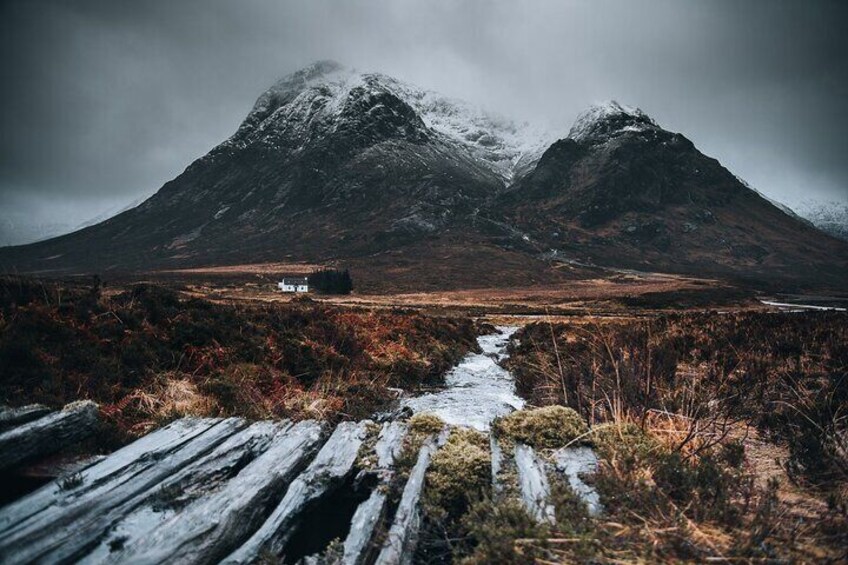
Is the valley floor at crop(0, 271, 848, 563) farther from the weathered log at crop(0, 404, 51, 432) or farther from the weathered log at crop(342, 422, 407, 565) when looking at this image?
the weathered log at crop(0, 404, 51, 432)

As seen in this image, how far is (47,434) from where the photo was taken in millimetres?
3730

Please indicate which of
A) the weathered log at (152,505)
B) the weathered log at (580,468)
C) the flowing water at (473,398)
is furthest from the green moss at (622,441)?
the weathered log at (152,505)

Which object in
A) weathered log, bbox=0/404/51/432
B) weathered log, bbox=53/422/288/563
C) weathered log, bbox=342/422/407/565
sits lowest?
weathered log, bbox=342/422/407/565

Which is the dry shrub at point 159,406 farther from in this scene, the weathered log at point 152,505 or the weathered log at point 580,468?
the weathered log at point 580,468

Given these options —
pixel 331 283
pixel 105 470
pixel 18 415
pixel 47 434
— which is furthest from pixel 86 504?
pixel 331 283

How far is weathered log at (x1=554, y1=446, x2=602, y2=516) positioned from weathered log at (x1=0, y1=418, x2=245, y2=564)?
3313mm

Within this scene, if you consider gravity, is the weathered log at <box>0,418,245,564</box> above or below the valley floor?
above

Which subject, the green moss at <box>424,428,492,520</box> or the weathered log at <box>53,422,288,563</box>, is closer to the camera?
the weathered log at <box>53,422,288,563</box>

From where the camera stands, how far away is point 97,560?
2564mm

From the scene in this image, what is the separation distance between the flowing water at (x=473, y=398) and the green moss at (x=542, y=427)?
2.32 m

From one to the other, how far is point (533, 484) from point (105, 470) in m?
3.51

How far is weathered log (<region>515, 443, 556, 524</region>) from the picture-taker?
2963 millimetres

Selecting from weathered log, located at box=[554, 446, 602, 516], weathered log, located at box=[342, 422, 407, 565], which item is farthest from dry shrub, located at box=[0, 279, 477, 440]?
weathered log, located at box=[554, 446, 602, 516]

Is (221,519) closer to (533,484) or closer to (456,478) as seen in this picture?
(456,478)
